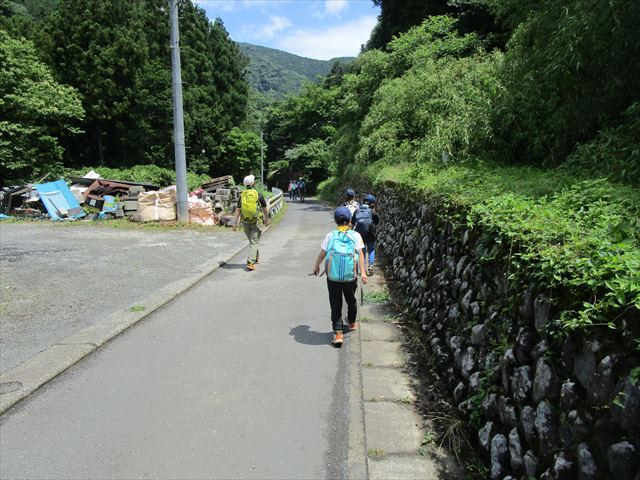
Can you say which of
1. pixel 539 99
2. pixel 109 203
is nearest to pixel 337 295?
pixel 539 99

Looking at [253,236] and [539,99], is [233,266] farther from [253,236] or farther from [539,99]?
[539,99]

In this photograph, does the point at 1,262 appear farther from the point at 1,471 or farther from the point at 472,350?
the point at 472,350

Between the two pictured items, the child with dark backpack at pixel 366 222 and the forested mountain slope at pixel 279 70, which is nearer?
the child with dark backpack at pixel 366 222

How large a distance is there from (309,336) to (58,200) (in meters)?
16.1

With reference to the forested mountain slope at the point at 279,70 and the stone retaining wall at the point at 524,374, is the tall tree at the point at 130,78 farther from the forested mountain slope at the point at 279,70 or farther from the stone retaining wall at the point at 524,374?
the forested mountain slope at the point at 279,70

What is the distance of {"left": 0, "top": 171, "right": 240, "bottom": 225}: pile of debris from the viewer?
16.5 meters

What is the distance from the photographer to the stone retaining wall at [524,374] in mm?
2016

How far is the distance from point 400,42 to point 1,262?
18067mm

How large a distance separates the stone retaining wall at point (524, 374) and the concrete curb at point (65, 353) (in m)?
3.98

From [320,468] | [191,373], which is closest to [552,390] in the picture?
[320,468]

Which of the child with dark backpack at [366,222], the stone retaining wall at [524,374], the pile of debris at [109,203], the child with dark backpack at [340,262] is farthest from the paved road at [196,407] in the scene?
the pile of debris at [109,203]

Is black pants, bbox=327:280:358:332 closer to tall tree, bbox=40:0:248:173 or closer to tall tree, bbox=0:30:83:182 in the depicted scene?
tall tree, bbox=0:30:83:182

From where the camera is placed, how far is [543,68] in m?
6.68

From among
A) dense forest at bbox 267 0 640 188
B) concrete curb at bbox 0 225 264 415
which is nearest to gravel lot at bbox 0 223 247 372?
concrete curb at bbox 0 225 264 415
